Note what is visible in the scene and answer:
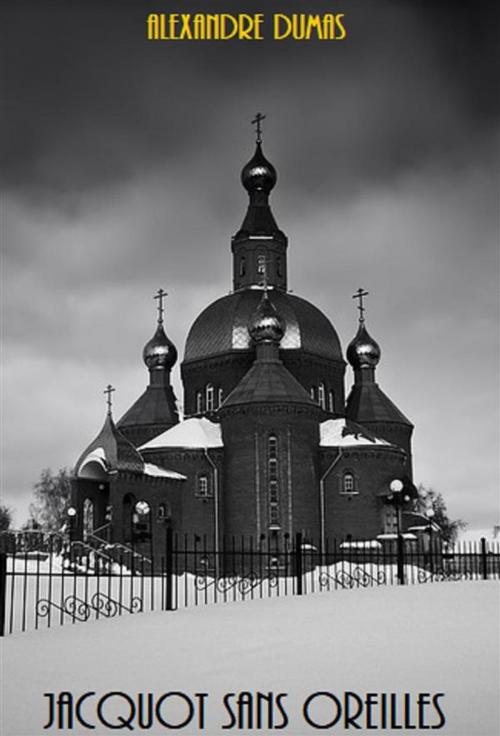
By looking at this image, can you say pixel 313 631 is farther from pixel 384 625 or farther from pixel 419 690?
pixel 419 690

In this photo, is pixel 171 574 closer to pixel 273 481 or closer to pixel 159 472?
pixel 273 481

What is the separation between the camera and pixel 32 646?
392 inches

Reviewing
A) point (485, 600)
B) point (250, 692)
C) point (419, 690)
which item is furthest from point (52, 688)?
point (485, 600)

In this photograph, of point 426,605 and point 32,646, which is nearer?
point 32,646

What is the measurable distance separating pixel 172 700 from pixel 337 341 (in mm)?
33738

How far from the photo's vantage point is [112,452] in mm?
32812

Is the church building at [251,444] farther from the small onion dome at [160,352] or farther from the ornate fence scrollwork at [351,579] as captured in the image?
the ornate fence scrollwork at [351,579]

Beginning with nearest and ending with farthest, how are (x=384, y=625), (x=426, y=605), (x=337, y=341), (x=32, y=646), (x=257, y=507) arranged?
1. (x=32, y=646)
2. (x=384, y=625)
3. (x=426, y=605)
4. (x=257, y=507)
5. (x=337, y=341)

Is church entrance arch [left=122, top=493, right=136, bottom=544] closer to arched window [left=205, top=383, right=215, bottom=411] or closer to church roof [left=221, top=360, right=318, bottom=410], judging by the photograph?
church roof [left=221, top=360, right=318, bottom=410]

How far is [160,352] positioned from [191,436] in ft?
22.1

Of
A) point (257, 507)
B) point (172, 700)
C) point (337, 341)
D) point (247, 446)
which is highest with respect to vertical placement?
point (337, 341)

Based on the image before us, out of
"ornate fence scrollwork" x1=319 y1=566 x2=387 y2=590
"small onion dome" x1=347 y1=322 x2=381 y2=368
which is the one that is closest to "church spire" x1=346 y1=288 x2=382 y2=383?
"small onion dome" x1=347 y1=322 x2=381 y2=368

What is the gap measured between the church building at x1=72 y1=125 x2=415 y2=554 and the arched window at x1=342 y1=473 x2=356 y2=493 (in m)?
0.04

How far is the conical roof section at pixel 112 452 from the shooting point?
107 ft
